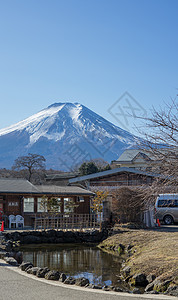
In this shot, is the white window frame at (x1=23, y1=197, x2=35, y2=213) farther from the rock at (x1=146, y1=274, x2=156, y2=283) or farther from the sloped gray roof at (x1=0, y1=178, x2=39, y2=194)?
the rock at (x1=146, y1=274, x2=156, y2=283)

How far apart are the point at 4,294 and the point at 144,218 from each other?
16.8m

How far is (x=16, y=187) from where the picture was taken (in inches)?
1016

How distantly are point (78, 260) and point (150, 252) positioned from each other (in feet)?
10.4

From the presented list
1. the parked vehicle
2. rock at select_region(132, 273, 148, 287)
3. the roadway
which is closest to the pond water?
rock at select_region(132, 273, 148, 287)

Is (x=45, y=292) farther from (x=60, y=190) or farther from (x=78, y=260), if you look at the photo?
(x=60, y=190)

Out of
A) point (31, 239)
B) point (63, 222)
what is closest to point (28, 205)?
point (63, 222)

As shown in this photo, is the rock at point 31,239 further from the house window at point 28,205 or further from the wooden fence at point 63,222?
the house window at point 28,205

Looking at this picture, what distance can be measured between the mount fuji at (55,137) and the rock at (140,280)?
118 metres

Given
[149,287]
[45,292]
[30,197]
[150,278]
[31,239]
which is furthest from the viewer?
[30,197]

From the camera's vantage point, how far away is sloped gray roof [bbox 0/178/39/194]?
24.8m

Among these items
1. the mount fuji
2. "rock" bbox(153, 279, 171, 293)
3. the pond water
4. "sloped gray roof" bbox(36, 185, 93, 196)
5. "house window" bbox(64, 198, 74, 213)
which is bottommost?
the pond water

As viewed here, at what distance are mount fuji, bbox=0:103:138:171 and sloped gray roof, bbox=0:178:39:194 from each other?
10187 cm

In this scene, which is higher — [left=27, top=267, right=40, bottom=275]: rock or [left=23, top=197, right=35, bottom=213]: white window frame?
[left=23, top=197, right=35, bottom=213]: white window frame

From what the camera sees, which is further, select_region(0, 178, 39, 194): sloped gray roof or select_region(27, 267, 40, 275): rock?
select_region(0, 178, 39, 194): sloped gray roof
